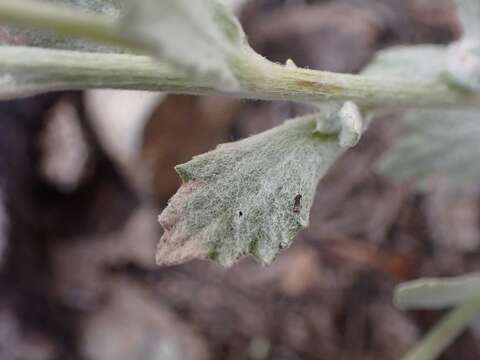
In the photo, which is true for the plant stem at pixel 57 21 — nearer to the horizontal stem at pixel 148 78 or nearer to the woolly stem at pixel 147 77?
the woolly stem at pixel 147 77

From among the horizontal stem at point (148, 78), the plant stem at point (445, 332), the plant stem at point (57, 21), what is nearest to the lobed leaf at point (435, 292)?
the plant stem at point (445, 332)

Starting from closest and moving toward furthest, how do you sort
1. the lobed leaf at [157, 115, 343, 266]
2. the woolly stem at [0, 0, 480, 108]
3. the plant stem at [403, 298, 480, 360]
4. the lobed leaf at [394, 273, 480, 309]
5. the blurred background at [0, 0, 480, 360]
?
the woolly stem at [0, 0, 480, 108]
the lobed leaf at [157, 115, 343, 266]
the lobed leaf at [394, 273, 480, 309]
the plant stem at [403, 298, 480, 360]
the blurred background at [0, 0, 480, 360]

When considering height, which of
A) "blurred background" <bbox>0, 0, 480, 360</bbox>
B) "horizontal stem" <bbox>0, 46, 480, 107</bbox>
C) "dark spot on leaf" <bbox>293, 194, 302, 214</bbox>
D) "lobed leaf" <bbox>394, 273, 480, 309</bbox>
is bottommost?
"blurred background" <bbox>0, 0, 480, 360</bbox>

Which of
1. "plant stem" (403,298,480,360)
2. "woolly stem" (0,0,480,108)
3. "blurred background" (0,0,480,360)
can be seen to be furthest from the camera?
"blurred background" (0,0,480,360)

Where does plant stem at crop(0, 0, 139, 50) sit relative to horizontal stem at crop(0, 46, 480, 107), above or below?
above

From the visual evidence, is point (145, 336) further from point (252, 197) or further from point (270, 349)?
point (252, 197)

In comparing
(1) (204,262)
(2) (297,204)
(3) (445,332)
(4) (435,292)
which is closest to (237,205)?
(2) (297,204)

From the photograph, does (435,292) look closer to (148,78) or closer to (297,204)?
(297,204)

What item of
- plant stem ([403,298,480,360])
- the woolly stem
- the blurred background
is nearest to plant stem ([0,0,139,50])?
the woolly stem

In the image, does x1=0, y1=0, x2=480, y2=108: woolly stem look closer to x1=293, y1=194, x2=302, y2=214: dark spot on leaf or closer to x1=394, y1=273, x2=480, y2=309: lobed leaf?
x1=293, y1=194, x2=302, y2=214: dark spot on leaf
